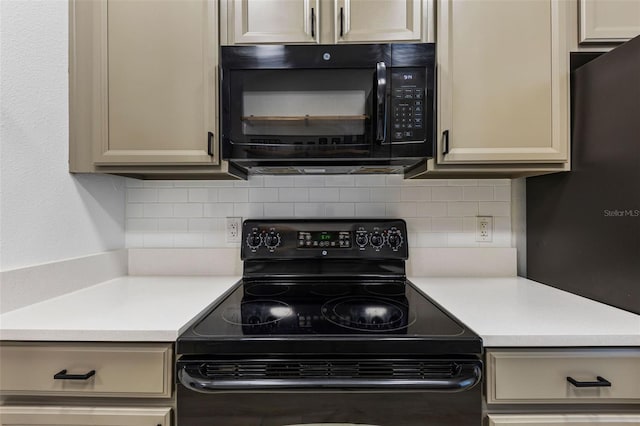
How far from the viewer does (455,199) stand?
1.59 meters

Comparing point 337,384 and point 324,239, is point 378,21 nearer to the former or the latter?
point 324,239

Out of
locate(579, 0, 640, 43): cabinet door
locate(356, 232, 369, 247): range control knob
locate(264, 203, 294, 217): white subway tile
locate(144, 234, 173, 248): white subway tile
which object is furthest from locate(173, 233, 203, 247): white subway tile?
locate(579, 0, 640, 43): cabinet door

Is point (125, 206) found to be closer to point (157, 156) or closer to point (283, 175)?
point (157, 156)

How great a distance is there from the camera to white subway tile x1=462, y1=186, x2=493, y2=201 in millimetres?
1585

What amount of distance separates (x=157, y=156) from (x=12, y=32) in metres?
0.55

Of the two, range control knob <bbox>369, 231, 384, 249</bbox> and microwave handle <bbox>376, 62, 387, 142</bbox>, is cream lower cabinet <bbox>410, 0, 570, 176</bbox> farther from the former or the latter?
range control knob <bbox>369, 231, 384, 249</bbox>

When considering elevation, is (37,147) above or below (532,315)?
above

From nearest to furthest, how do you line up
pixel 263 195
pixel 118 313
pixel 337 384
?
pixel 337 384
pixel 118 313
pixel 263 195

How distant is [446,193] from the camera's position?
1.59 metres

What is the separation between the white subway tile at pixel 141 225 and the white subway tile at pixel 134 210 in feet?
0.09

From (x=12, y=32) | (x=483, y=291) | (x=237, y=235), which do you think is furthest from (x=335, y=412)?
(x=12, y=32)

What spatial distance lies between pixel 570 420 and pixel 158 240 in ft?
5.43

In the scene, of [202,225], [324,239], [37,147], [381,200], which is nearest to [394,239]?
[381,200]

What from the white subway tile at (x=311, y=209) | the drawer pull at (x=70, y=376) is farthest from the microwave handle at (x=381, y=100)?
the drawer pull at (x=70, y=376)
